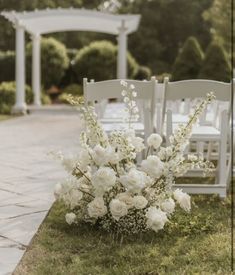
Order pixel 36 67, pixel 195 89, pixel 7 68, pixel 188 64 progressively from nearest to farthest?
pixel 195 89 → pixel 36 67 → pixel 188 64 → pixel 7 68

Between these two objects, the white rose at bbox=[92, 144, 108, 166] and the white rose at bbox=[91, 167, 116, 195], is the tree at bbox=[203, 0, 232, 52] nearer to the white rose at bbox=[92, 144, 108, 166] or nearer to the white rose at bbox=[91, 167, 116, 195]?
the white rose at bbox=[92, 144, 108, 166]

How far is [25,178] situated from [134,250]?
237 centimetres

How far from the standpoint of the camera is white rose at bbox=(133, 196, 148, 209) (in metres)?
3.60

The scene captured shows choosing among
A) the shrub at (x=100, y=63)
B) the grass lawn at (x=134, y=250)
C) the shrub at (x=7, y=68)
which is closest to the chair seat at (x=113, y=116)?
the grass lawn at (x=134, y=250)

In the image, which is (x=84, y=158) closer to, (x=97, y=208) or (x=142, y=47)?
(x=97, y=208)

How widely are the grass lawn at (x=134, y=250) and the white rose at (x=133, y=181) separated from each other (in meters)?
0.32

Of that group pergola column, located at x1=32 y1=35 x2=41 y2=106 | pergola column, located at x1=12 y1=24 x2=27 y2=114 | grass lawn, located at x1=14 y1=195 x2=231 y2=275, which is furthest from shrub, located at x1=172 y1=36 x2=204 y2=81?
grass lawn, located at x1=14 y1=195 x2=231 y2=275

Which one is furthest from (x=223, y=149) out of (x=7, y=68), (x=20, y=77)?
(x=7, y=68)

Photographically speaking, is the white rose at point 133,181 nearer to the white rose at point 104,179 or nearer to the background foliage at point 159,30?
the white rose at point 104,179

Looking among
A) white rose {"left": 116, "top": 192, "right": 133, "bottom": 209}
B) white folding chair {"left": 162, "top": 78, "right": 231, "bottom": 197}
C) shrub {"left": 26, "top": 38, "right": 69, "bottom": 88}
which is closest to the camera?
white rose {"left": 116, "top": 192, "right": 133, "bottom": 209}

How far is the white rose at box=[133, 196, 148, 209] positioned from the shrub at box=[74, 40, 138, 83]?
16193 mm

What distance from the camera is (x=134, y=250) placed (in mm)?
3393

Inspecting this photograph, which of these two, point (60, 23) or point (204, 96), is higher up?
point (60, 23)

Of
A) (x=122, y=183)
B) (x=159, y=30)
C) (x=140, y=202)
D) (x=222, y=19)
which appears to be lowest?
(x=140, y=202)
